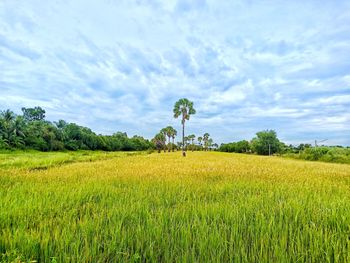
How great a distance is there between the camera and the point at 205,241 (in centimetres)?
219

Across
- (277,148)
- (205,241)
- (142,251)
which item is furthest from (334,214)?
(277,148)

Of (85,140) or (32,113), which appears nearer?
(85,140)

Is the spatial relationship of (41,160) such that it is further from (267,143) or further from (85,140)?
(267,143)

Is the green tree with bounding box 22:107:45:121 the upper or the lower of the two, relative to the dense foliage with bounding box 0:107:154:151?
upper

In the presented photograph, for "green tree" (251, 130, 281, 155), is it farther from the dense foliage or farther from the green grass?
the green grass

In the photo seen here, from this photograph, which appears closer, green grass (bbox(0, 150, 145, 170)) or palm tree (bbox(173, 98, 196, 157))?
green grass (bbox(0, 150, 145, 170))

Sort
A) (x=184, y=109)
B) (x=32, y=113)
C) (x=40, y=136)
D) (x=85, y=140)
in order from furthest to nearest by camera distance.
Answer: (x=32, y=113) → (x=85, y=140) → (x=40, y=136) → (x=184, y=109)

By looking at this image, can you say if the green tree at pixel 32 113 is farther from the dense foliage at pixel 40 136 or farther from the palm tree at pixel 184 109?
the palm tree at pixel 184 109

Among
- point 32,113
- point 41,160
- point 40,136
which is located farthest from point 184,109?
point 32,113

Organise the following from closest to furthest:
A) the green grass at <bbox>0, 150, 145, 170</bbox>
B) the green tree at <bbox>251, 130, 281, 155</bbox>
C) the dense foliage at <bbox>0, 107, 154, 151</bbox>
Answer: the green grass at <bbox>0, 150, 145, 170</bbox>
the dense foliage at <bbox>0, 107, 154, 151</bbox>
the green tree at <bbox>251, 130, 281, 155</bbox>

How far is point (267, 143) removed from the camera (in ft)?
278

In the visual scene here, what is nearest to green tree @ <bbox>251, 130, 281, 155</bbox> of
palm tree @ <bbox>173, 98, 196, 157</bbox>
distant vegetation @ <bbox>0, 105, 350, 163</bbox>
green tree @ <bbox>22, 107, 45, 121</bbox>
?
distant vegetation @ <bbox>0, 105, 350, 163</bbox>

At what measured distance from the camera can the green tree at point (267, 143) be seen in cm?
8444

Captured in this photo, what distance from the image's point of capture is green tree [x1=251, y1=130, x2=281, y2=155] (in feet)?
277
